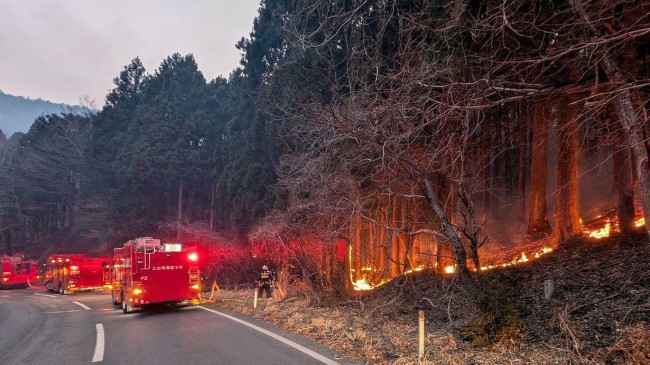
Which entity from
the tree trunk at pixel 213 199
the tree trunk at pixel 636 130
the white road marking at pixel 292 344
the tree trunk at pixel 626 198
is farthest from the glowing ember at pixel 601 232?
the tree trunk at pixel 213 199

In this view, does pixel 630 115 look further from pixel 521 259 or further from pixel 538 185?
pixel 538 185

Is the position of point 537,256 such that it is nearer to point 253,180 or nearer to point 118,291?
point 118,291

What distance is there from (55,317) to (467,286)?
13.7 m

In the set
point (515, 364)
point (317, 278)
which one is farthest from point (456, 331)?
point (317, 278)

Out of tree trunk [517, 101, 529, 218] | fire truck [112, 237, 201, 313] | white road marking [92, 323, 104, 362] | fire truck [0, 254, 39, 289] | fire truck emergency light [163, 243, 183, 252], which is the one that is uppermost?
tree trunk [517, 101, 529, 218]

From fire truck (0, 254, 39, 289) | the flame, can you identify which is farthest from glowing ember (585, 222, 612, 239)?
fire truck (0, 254, 39, 289)

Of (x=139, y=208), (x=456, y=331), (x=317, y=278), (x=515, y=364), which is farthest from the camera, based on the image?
(x=139, y=208)

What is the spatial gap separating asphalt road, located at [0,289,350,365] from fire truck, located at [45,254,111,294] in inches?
552

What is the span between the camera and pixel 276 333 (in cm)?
1032

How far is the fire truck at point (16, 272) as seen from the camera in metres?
36.1

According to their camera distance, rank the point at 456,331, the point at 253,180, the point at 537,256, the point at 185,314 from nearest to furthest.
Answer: the point at 456,331
the point at 537,256
the point at 185,314
the point at 253,180

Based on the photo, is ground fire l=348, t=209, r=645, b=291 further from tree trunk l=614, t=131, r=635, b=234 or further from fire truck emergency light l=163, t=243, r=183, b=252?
fire truck emergency light l=163, t=243, r=183, b=252

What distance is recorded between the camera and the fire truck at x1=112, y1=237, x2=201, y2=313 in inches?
603

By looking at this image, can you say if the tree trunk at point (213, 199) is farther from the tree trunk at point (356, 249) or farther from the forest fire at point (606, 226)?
the forest fire at point (606, 226)
